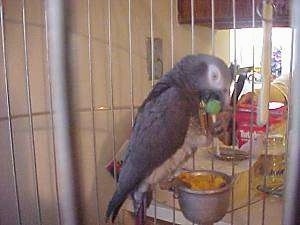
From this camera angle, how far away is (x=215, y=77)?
508mm

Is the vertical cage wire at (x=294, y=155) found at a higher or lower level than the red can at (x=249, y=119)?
higher

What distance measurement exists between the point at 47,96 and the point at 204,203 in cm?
36

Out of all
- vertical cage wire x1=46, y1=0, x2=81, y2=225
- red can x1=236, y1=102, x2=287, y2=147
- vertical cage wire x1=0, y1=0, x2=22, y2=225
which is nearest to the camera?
vertical cage wire x1=46, y1=0, x2=81, y2=225

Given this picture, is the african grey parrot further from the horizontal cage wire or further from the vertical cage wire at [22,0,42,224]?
the vertical cage wire at [22,0,42,224]

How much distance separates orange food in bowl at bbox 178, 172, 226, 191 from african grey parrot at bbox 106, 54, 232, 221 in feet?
0.13

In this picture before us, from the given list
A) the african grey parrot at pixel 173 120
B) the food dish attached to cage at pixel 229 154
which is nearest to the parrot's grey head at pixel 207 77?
the african grey parrot at pixel 173 120

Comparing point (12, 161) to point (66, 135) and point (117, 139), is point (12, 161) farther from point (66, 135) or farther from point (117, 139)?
point (66, 135)

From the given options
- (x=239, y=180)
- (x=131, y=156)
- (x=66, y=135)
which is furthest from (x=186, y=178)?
(x=66, y=135)

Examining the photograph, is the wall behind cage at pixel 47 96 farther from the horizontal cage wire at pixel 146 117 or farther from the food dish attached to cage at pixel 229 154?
the food dish attached to cage at pixel 229 154

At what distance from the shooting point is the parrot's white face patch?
503 millimetres

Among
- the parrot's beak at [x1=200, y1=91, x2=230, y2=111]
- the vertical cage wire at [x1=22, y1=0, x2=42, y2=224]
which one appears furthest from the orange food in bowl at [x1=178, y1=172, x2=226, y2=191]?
the vertical cage wire at [x1=22, y1=0, x2=42, y2=224]

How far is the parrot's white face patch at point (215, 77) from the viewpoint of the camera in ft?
1.65

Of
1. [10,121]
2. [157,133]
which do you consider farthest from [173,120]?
[10,121]

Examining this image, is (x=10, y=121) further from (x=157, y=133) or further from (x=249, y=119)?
(x=249, y=119)
